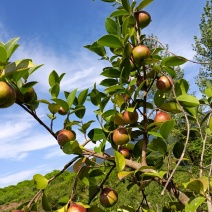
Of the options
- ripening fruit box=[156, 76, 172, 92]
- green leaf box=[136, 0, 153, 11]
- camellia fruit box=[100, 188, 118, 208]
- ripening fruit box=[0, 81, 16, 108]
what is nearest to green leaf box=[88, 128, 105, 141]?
camellia fruit box=[100, 188, 118, 208]

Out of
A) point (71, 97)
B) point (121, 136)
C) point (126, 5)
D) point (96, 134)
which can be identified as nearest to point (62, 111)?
point (71, 97)

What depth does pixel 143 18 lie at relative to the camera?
167cm

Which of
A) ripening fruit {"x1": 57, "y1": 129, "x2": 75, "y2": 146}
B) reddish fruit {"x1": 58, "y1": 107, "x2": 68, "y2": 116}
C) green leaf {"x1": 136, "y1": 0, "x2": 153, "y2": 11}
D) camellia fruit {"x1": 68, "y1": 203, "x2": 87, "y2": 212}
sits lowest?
camellia fruit {"x1": 68, "y1": 203, "x2": 87, "y2": 212}

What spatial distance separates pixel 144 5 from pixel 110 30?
23 cm

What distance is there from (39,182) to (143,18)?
3.28 feet

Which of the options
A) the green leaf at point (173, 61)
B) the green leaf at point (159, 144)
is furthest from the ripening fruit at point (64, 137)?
the green leaf at point (173, 61)

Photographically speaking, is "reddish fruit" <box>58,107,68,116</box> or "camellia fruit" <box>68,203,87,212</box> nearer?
"camellia fruit" <box>68,203,87,212</box>

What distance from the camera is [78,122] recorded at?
1.58 metres

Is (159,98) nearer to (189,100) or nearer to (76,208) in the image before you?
(189,100)

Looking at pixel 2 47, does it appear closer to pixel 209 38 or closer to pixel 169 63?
pixel 169 63

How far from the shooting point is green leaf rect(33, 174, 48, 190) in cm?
136

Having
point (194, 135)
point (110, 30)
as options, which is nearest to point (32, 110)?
point (110, 30)

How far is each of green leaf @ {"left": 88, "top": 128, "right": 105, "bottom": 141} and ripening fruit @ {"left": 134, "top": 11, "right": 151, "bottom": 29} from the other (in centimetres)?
63

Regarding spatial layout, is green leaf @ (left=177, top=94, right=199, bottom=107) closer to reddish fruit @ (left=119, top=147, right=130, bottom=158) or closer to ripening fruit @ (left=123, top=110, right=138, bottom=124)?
ripening fruit @ (left=123, top=110, right=138, bottom=124)
